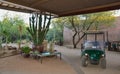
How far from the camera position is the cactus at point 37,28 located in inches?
417

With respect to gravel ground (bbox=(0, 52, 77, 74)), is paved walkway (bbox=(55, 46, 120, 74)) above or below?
below

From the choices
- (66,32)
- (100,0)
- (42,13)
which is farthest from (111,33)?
(100,0)

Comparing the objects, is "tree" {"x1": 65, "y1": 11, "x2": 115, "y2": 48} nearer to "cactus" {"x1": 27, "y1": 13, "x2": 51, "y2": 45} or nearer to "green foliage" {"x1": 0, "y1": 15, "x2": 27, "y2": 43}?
"cactus" {"x1": 27, "y1": 13, "x2": 51, "y2": 45}

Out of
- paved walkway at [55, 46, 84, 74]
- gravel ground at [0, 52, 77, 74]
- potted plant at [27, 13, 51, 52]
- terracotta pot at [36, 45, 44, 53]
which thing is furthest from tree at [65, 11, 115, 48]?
gravel ground at [0, 52, 77, 74]

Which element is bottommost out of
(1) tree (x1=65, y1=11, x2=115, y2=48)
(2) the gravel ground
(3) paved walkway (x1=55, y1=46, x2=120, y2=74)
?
(3) paved walkway (x1=55, y1=46, x2=120, y2=74)

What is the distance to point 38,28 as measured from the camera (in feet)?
35.2

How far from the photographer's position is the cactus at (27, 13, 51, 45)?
34.7ft

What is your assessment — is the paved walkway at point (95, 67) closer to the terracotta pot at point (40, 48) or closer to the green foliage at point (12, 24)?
the terracotta pot at point (40, 48)

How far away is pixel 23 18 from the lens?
65.5 ft

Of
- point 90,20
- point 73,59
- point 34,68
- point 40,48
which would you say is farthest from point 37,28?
point 90,20

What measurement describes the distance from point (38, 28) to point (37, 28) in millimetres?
89

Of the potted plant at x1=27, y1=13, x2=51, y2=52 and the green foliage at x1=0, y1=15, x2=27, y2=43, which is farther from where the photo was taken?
the green foliage at x1=0, y1=15, x2=27, y2=43

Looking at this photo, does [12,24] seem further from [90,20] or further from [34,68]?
[34,68]

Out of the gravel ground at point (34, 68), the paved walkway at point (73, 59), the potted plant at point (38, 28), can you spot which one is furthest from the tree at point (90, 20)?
the gravel ground at point (34, 68)
